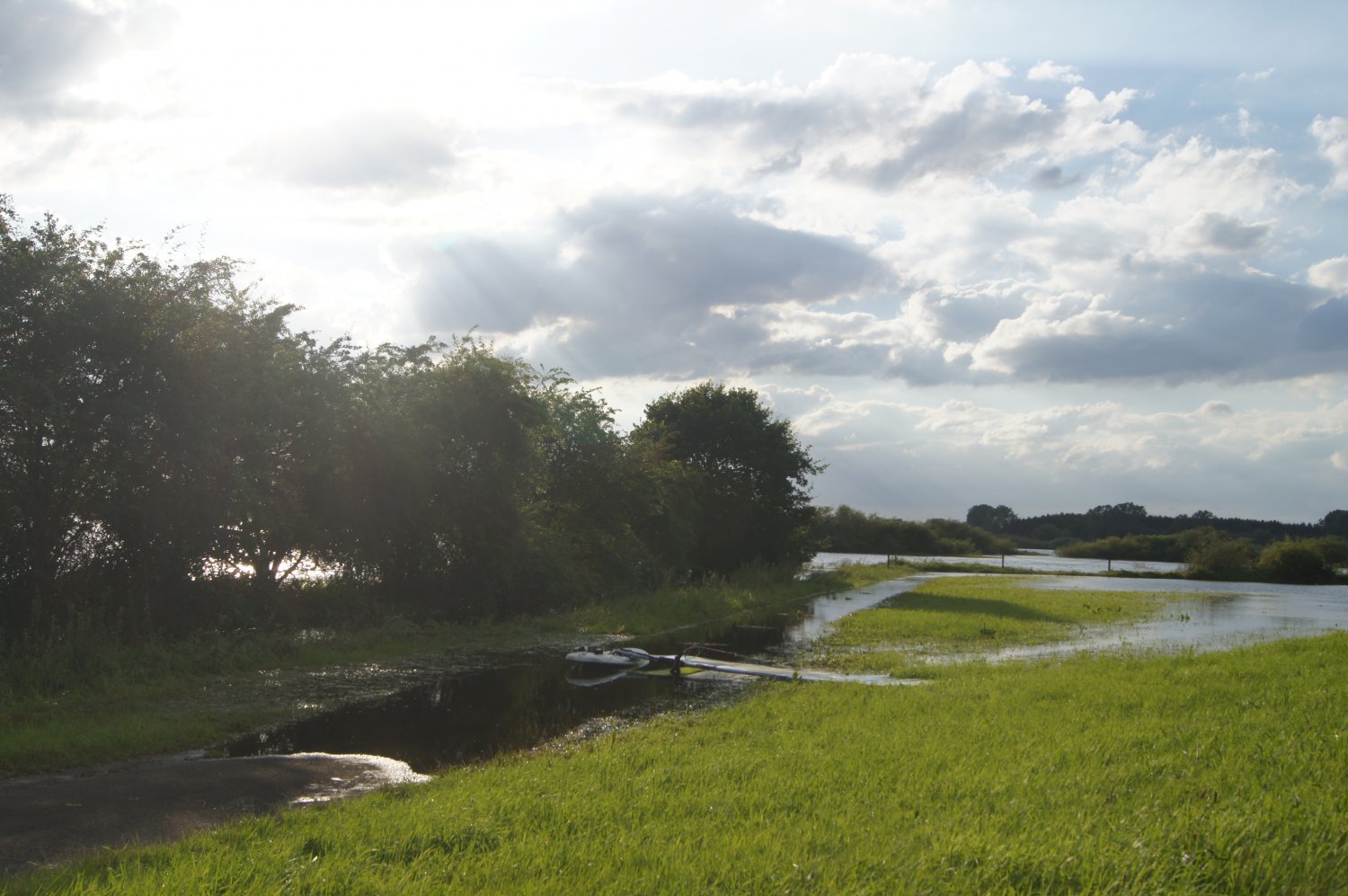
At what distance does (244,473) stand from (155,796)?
10406 mm

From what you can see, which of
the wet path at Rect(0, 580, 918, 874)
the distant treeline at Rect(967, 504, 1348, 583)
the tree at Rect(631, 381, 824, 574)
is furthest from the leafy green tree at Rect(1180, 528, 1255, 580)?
the wet path at Rect(0, 580, 918, 874)

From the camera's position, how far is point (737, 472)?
180 ft

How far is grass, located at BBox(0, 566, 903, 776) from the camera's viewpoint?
10.6 metres

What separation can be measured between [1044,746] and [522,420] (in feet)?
63.9

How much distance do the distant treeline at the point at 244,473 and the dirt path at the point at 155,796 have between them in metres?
6.04

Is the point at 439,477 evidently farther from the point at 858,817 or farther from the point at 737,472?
the point at 737,472

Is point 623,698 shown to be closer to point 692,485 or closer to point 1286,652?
point 1286,652

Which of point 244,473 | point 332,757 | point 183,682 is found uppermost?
point 244,473

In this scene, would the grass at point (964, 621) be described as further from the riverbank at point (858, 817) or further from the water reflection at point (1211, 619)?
the riverbank at point (858, 817)

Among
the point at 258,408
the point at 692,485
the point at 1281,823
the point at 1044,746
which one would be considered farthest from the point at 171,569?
the point at 692,485

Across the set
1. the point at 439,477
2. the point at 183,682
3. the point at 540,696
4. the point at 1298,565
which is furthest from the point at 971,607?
the point at 1298,565

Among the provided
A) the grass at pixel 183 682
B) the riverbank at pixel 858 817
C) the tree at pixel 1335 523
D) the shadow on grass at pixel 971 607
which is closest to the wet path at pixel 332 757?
the grass at pixel 183 682

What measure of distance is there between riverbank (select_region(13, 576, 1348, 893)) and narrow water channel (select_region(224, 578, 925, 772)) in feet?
4.39

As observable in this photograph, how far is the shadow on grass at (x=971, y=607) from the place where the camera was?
109 ft
